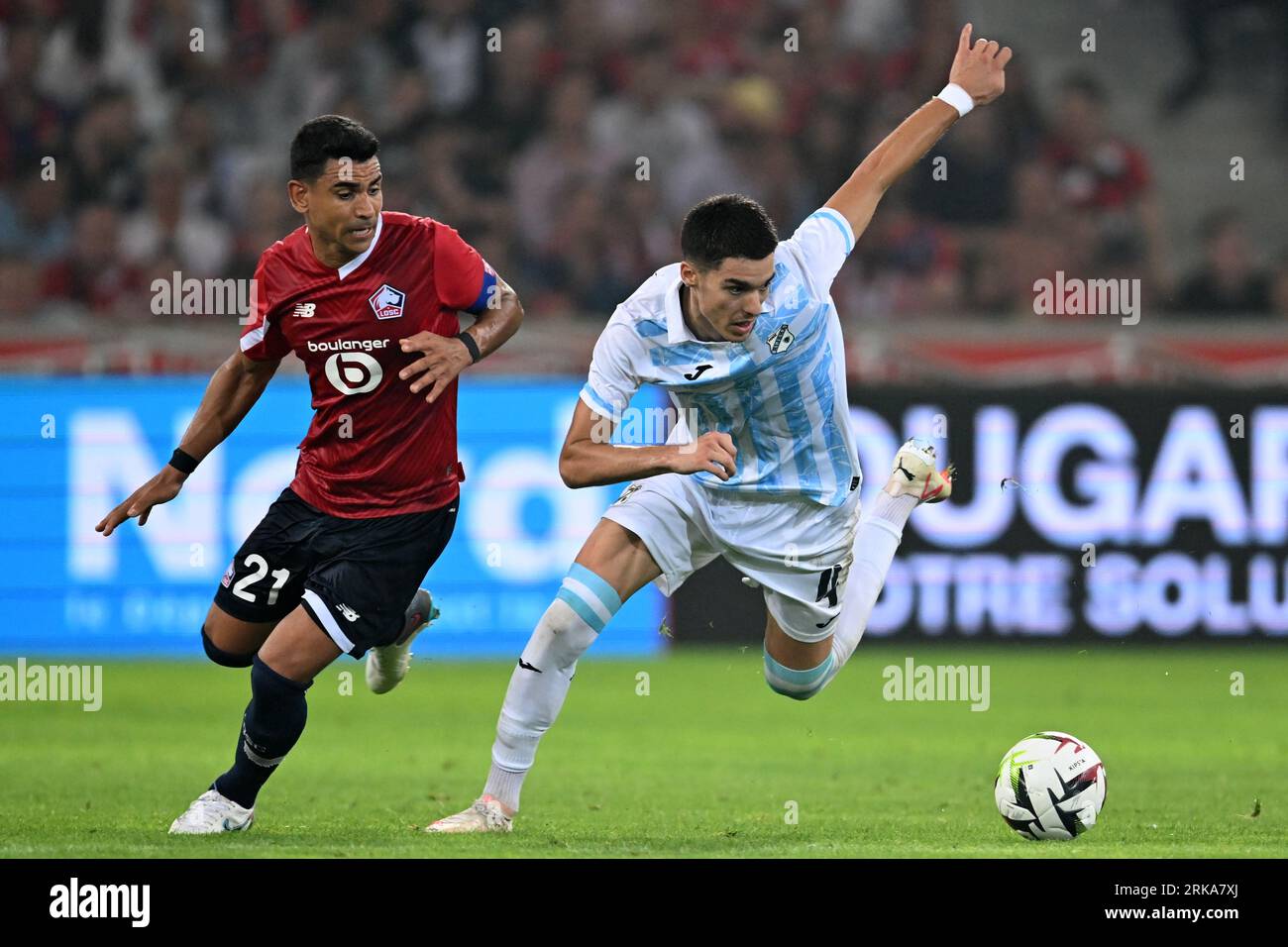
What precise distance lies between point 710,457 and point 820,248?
117cm

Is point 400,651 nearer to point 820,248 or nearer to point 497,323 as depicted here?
point 497,323

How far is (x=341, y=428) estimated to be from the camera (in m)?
6.82

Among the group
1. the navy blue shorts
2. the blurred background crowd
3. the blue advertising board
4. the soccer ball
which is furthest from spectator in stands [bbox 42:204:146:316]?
the soccer ball

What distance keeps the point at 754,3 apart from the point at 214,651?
10.7m

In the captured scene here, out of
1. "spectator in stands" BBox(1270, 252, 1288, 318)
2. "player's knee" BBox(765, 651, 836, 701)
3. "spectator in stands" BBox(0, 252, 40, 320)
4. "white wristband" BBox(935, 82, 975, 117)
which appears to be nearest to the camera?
"white wristband" BBox(935, 82, 975, 117)

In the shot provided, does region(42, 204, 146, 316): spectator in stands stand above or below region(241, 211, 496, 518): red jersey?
above

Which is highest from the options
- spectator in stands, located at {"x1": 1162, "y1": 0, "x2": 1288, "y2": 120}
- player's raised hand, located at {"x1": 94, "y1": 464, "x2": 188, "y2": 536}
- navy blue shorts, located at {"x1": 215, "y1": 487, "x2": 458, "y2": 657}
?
spectator in stands, located at {"x1": 1162, "y1": 0, "x2": 1288, "y2": 120}

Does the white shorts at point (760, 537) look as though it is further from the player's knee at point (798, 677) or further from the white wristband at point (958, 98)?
the white wristband at point (958, 98)

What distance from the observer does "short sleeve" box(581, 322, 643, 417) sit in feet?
21.4

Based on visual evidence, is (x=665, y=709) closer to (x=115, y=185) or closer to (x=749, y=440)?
(x=749, y=440)

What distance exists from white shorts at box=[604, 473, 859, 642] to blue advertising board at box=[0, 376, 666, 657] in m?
4.74

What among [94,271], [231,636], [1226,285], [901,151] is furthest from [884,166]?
[94,271]

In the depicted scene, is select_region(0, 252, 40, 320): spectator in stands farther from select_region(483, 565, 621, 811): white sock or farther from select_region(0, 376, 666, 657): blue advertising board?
select_region(483, 565, 621, 811): white sock

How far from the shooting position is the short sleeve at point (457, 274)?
6848 mm
